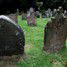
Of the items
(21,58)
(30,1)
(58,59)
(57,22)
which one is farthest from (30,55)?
(30,1)

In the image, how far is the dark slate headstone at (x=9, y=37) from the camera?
8.23m

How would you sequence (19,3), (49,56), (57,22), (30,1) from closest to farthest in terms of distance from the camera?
1. (19,3)
2. (30,1)
3. (49,56)
4. (57,22)

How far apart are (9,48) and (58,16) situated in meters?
2.04

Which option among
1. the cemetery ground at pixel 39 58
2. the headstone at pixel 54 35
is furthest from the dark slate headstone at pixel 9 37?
the headstone at pixel 54 35

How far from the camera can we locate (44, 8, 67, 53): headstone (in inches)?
344

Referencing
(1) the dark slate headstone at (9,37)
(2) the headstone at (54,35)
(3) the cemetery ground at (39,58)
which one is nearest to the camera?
(3) the cemetery ground at (39,58)

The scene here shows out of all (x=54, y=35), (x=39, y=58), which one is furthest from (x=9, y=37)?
(x=54, y=35)

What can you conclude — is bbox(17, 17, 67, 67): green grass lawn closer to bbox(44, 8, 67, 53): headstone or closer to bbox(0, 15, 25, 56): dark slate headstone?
bbox(44, 8, 67, 53): headstone

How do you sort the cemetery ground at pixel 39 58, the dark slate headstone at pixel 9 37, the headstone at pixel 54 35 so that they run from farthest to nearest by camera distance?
the headstone at pixel 54 35
the dark slate headstone at pixel 9 37
the cemetery ground at pixel 39 58

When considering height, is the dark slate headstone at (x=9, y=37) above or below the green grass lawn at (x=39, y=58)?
above

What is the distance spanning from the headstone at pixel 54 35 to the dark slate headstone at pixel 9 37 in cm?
95

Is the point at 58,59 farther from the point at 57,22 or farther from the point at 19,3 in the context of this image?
the point at 19,3

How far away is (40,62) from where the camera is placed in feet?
25.4

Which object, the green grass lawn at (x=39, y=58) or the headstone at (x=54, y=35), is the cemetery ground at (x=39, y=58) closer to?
the green grass lawn at (x=39, y=58)
